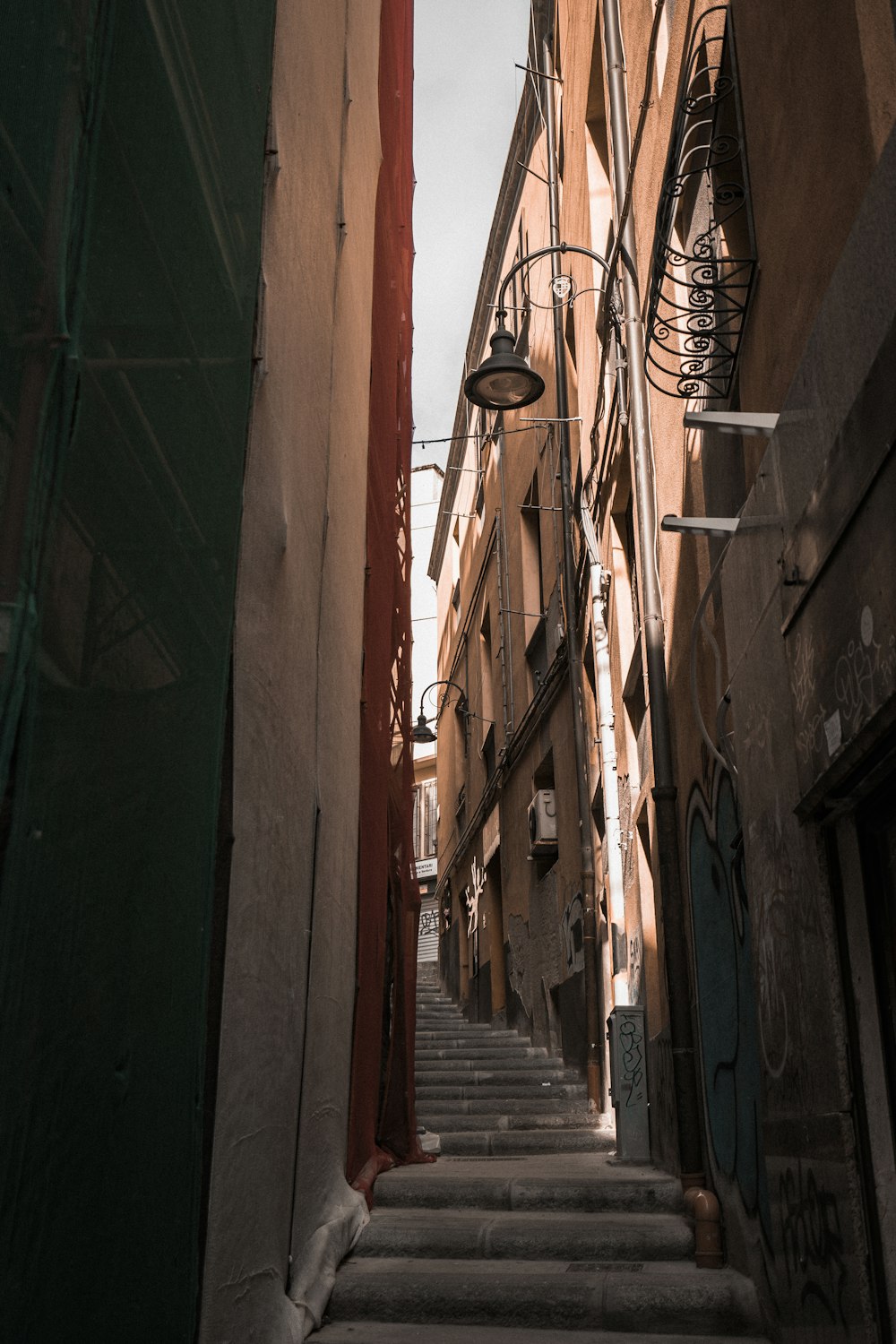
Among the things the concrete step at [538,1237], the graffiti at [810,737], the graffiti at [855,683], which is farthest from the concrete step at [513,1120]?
the graffiti at [855,683]

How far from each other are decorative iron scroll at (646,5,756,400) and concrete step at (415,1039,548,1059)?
7.59 m

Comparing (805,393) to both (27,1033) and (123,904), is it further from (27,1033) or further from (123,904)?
(27,1033)

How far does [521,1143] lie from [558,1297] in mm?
3311

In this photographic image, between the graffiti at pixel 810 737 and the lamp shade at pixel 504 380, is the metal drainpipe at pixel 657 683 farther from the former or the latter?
the graffiti at pixel 810 737

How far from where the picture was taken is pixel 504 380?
8523mm

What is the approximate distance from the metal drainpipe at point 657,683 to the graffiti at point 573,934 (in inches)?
154

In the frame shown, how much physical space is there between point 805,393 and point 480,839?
15.7 m

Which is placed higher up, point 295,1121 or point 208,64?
point 208,64

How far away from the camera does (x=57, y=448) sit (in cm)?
246

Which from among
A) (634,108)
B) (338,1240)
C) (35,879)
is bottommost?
(338,1240)

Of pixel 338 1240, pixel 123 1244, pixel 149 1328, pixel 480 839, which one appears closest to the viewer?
pixel 123 1244

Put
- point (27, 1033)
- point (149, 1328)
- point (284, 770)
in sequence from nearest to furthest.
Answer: point (27, 1033) < point (149, 1328) < point (284, 770)

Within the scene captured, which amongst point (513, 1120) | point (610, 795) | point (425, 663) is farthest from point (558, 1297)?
point (425, 663)

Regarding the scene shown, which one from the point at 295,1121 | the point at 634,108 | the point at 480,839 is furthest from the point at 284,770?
the point at 480,839
